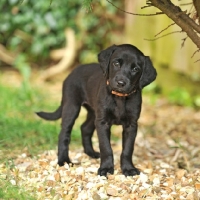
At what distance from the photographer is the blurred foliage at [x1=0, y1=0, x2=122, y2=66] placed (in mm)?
9414

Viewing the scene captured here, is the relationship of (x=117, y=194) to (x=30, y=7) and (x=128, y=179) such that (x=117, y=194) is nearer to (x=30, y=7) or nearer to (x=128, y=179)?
(x=128, y=179)

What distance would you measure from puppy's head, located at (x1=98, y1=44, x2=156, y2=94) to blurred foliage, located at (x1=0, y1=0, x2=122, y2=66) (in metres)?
4.97

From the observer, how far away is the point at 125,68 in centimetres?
405

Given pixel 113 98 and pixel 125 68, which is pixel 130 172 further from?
pixel 125 68

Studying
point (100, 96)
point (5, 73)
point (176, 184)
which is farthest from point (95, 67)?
point (5, 73)

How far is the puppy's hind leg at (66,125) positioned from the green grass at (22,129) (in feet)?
1.22

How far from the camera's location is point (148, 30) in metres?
9.09

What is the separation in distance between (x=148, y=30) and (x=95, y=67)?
4.57 meters

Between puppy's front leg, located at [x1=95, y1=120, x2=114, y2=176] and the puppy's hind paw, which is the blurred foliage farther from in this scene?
the puppy's hind paw

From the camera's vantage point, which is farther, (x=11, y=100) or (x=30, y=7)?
(x=30, y=7)

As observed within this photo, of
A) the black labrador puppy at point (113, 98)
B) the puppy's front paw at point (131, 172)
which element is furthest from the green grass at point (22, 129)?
the puppy's front paw at point (131, 172)

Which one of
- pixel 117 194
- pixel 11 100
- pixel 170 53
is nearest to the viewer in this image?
pixel 117 194

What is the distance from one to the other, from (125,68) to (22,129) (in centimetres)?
207

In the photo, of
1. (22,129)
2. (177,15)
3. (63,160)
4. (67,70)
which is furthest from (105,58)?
(67,70)
